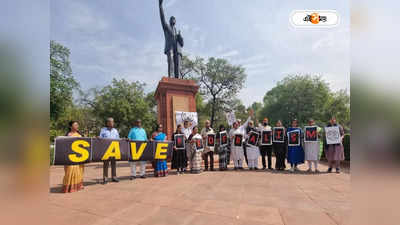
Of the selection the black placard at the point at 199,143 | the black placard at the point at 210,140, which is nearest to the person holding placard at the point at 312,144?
the black placard at the point at 210,140

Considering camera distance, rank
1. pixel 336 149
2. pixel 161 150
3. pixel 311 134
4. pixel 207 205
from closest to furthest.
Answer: pixel 207 205 → pixel 161 150 → pixel 336 149 → pixel 311 134

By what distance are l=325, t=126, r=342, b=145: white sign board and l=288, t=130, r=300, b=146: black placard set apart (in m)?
0.86

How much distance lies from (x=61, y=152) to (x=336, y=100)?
121 ft

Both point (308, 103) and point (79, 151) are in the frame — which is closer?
point (79, 151)

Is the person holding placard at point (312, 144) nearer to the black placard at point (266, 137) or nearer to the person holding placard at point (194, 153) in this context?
the black placard at point (266, 137)

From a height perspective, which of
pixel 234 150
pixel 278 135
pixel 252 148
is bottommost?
pixel 234 150

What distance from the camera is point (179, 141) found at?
6.91m

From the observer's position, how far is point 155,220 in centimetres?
272

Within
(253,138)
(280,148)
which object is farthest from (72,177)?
(280,148)

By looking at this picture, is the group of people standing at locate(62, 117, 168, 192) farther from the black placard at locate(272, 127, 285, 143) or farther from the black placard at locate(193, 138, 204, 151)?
the black placard at locate(272, 127, 285, 143)

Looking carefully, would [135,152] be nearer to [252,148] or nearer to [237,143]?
[237,143]

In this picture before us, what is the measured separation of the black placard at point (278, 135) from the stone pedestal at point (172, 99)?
367 cm

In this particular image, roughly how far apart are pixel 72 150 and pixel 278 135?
6319mm

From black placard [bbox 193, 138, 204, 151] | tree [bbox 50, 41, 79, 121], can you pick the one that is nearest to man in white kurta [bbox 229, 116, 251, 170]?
black placard [bbox 193, 138, 204, 151]
